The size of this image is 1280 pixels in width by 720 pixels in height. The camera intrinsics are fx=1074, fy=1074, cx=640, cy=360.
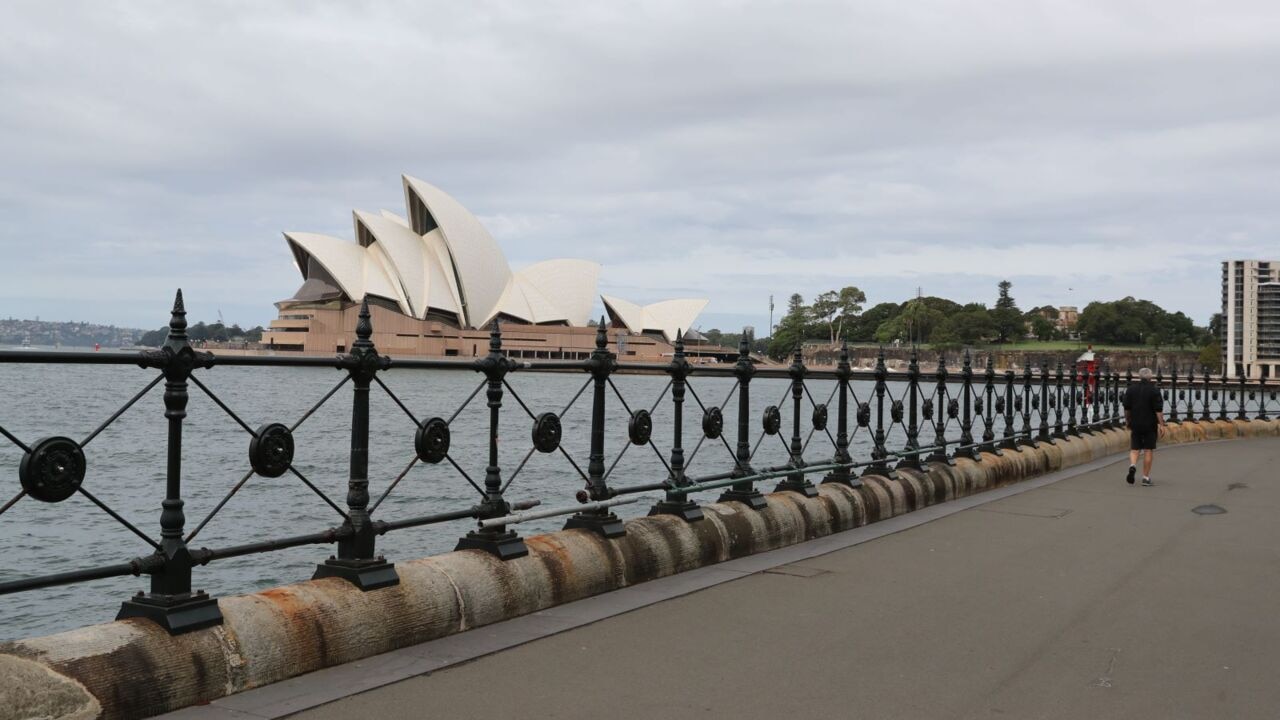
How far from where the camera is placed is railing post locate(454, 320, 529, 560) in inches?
202

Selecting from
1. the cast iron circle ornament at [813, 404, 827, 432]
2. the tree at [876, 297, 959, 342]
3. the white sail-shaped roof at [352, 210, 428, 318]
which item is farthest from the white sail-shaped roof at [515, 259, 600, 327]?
the cast iron circle ornament at [813, 404, 827, 432]

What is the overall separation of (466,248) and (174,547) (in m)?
86.1

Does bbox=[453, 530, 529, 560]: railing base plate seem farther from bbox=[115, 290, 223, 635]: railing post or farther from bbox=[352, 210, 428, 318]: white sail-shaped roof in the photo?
bbox=[352, 210, 428, 318]: white sail-shaped roof

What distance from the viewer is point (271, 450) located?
14.0 ft

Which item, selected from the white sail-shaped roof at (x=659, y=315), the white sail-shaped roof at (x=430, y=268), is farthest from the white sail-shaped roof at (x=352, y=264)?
the white sail-shaped roof at (x=659, y=315)

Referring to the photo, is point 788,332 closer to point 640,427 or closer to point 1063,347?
point 1063,347

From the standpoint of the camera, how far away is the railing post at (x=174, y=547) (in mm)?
3691

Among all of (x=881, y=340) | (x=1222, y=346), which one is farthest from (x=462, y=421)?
(x=1222, y=346)

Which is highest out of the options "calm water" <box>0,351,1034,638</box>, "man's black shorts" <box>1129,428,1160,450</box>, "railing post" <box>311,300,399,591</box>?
"railing post" <box>311,300,399,591</box>

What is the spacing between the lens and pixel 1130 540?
786cm

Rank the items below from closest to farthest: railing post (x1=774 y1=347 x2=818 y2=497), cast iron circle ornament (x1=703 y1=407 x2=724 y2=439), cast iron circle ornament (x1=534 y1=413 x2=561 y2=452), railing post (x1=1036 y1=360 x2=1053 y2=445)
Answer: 1. cast iron circle ornament (x1=534 y1=413 x2=561 y2=452)
2. cast iron circle ornament (x1=703 y1=407 x2=724 y2=439)
3. railing post (x1=774 y1=347 x2=818 y2=497)
4. railing post (x1=1036 y1=360 x2=1053 y2=445)

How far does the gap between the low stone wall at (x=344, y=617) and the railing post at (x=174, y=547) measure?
0.20 ft

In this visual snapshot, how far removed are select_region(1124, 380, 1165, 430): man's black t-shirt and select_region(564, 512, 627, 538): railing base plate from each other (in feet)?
29.8

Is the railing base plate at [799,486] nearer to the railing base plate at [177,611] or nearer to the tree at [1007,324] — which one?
the railing base plate at [177,611]
